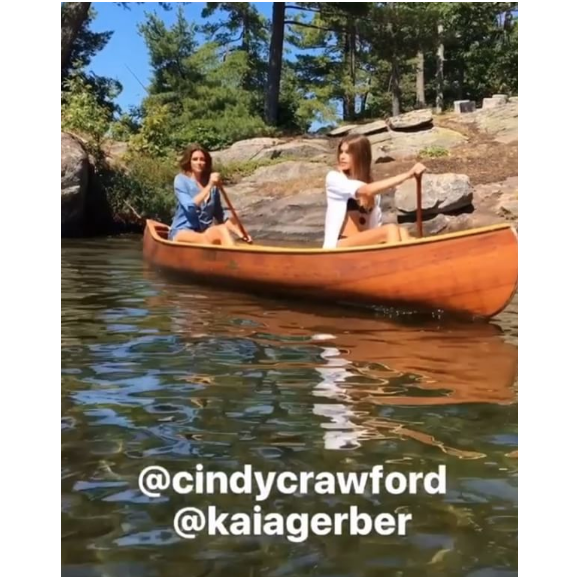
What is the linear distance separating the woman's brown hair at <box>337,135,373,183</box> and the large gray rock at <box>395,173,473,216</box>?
813 centimetres

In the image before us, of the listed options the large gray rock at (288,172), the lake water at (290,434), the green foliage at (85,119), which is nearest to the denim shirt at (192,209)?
the lake water at (290,434)

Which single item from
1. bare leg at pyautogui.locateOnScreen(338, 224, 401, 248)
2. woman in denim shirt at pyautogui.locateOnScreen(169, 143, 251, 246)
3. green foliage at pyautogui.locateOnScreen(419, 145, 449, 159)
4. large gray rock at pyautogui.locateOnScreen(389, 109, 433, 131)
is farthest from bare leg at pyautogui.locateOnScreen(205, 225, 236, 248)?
large gray rock at pyautogui.locateOnScreen(389, 109, 433, 131)

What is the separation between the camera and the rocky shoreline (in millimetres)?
13734

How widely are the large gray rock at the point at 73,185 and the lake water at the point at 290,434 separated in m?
8.62

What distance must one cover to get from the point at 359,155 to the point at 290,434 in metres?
3.13

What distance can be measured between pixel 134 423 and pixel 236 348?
4.58ft

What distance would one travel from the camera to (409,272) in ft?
17.0

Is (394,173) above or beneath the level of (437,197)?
above

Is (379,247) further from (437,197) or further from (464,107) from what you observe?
(464,107)

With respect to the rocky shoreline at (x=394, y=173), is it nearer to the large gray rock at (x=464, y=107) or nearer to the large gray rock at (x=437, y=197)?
the large gray rock at (x=437, y=197)

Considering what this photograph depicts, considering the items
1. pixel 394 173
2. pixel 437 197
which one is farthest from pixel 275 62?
pixel 437 197

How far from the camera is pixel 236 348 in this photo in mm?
4348

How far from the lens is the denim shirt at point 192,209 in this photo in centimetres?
750
